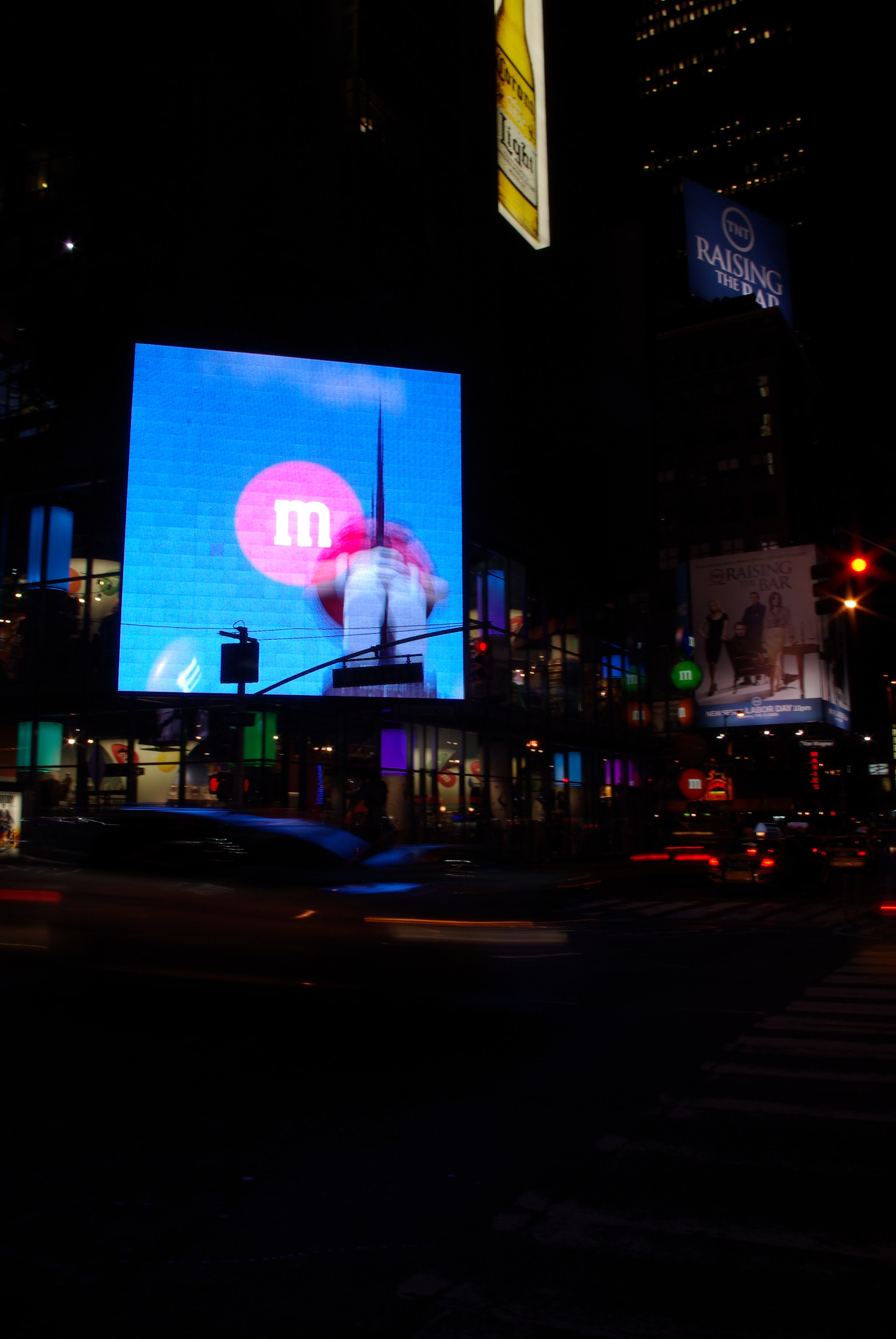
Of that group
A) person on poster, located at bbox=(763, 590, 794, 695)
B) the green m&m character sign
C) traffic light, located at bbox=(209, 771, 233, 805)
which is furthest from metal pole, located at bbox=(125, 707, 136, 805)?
person on poster, located at bbox=(763, 590, 794, 695)

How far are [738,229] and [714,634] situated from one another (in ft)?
186

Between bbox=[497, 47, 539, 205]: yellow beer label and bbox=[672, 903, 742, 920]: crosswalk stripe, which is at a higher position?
bbox=[497, 47, 539, 205]: yellow beer label

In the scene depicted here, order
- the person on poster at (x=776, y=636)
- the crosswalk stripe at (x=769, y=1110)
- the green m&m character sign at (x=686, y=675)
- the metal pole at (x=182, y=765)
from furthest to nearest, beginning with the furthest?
the person on poster at (x=776, y=636), the green m&m character sign at (x=686, y=675), the metal pole at (x=182, y=765), the crosswalk stripe at (x=769, y=1110)

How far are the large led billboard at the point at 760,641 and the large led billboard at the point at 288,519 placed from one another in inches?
911

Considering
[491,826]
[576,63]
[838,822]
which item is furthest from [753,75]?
[491,826]

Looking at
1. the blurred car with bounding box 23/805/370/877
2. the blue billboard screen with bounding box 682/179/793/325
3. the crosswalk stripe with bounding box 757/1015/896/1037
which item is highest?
the blue billboard screen with bounding box 682/179/793/325

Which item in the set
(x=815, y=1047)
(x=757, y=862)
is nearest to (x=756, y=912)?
(x=757, y=862)

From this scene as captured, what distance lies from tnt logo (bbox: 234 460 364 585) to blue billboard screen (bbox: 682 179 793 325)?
214ft

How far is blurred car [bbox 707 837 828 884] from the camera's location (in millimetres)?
26078

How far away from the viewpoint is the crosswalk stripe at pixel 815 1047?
25.4 feet

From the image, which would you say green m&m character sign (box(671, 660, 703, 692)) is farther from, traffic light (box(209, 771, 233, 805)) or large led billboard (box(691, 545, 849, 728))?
traffic light (box(209, 771, 233, 805))

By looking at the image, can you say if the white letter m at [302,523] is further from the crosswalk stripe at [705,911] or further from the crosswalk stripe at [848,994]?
the crosswalk stripe at [848,994]

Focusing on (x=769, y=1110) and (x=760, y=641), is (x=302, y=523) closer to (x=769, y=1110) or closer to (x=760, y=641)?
(x=769, y=1110)

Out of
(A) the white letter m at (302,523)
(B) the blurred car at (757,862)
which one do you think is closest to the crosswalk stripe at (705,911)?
(B) the blurred car at (757,862)
